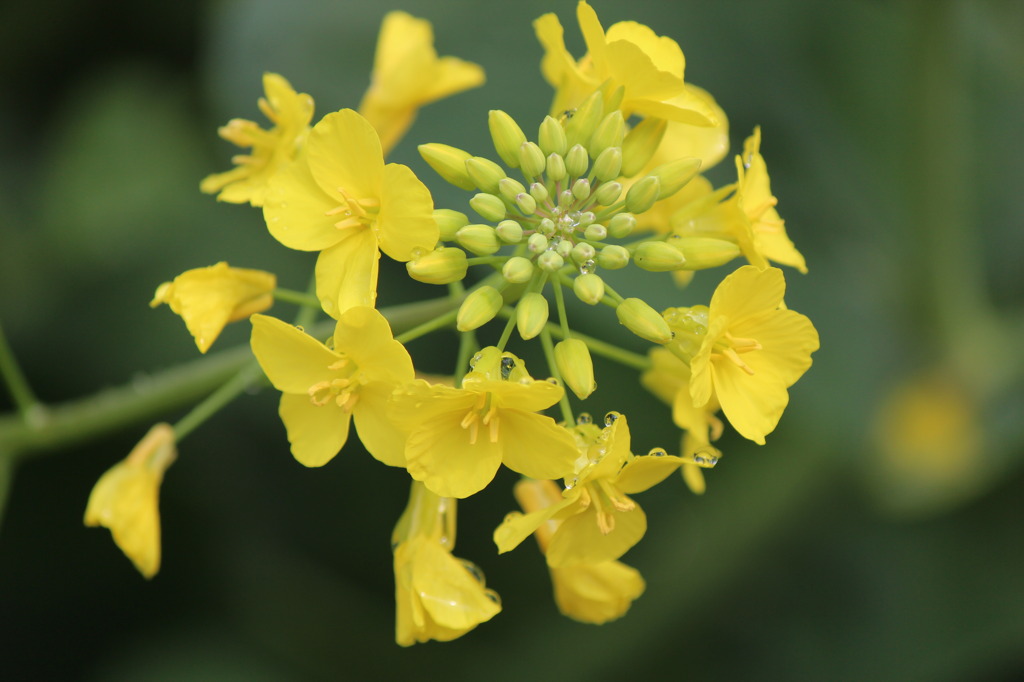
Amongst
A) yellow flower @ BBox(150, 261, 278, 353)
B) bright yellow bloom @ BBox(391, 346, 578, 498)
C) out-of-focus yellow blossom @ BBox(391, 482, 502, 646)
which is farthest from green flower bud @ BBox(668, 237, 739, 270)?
yellow flower @ BBox(150, 261, 278, 353)

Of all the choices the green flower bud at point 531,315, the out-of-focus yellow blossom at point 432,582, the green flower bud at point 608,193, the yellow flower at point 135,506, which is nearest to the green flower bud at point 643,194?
the green flower bud at point 608,193

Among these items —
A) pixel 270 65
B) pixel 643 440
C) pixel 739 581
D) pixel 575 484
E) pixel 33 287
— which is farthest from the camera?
pixel 739 581

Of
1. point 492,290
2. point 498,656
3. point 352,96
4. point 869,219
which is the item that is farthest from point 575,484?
point 869,219

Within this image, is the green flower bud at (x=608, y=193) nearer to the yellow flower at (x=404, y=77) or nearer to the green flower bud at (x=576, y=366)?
the green flower bud at (x=576, y=366)

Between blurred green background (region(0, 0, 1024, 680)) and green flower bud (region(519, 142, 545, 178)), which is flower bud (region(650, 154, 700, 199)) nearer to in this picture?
green flower bud (region(519, 142, 545, 178))

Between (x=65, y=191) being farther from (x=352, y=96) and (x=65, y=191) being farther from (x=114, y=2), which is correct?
(x=352, y=96)

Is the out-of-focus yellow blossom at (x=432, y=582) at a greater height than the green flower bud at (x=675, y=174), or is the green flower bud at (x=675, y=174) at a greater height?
the green flower bud at (x=675, y=174)

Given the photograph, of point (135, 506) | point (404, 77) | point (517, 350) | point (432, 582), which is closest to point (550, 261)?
point (432, 582)

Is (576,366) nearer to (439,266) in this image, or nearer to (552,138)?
(439,266)
